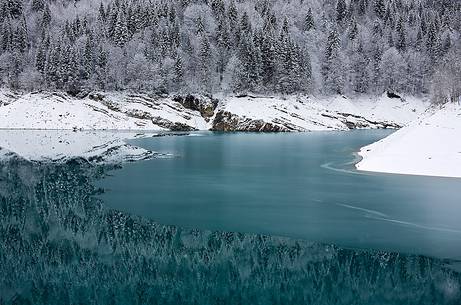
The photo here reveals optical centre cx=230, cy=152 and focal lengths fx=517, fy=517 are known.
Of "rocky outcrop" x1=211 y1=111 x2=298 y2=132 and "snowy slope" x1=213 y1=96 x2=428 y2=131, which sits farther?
"snowy slope" x1=213 y1=96 x2=428 y2=131

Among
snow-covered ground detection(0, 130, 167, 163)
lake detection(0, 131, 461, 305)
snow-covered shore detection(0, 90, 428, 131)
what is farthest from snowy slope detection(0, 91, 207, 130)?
lake detection(0, 131, 461, 305)

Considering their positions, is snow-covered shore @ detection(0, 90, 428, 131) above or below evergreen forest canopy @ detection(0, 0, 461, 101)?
below

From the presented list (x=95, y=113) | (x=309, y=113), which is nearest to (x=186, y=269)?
(x=95, y=113)

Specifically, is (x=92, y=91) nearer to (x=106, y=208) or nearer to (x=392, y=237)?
(x=106, y=208)

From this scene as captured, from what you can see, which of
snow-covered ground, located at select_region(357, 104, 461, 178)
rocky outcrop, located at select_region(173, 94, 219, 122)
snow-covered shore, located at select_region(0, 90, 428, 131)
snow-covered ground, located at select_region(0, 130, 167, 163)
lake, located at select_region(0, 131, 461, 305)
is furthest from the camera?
rocky outcrop, located at select_region(173, 94, 219, 122)

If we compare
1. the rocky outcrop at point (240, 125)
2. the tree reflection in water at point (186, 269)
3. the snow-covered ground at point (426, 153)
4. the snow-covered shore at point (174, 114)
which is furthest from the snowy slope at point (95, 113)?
the tree reflection in water at point (186, 269)

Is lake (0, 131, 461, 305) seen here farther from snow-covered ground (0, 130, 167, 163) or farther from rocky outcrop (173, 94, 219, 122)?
rocky outcrop (173, 94, 219, 122)

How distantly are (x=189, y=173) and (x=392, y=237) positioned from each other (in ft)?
88.3

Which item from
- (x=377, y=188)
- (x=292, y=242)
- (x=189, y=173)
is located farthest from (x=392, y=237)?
(x=189, y=173)

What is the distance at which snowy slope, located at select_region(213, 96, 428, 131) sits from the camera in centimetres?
13075

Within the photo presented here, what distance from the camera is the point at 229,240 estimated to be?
24.8 metres

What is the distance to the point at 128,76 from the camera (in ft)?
479

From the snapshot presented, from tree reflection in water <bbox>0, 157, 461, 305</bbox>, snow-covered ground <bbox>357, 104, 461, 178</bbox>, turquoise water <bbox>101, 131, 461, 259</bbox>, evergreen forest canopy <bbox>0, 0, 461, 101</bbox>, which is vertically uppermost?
evergreen forest canopy <bbox>0, 0, 461, 101</bbox>

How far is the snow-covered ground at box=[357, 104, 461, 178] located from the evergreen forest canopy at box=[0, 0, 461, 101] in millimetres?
77192
